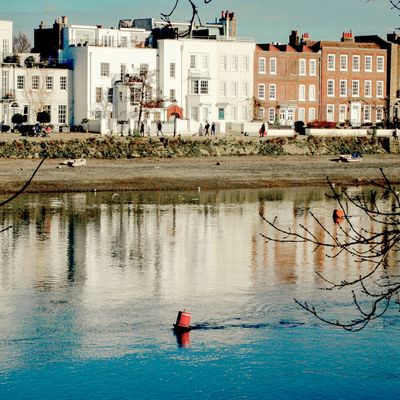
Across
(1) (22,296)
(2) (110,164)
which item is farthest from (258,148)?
(1) (22,296)

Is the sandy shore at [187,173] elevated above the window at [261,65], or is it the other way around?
the window at [261,65]

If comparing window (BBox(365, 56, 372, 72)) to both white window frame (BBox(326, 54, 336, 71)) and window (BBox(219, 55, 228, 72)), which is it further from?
window (BBox(219, 55, 228, 72))

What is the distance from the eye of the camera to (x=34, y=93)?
3135 inches

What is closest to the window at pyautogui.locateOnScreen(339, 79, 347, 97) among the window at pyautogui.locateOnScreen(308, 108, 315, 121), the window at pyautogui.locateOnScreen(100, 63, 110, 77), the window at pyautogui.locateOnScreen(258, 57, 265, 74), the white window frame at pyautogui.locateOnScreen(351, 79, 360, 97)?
the white window frame at pyautogui.locateOnScreen(351, 79, 360, 97)

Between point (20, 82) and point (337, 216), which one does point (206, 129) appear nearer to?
point (20, 82)

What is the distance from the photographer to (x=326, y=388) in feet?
66.2

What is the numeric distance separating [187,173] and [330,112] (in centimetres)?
3619

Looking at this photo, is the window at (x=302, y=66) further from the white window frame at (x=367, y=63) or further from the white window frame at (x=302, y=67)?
the white window frame at (x=367, y=63)

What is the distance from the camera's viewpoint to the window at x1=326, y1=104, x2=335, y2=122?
94.0 m

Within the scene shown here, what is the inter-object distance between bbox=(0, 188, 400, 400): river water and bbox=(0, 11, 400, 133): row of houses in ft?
127

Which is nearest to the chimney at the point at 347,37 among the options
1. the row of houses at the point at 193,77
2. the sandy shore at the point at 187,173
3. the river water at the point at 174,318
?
the row of houses at the point at 193,77

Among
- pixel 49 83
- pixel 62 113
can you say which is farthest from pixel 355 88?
pixel 49 83

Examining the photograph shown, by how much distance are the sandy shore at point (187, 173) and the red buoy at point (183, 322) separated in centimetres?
2859

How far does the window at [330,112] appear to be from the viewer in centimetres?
9400
